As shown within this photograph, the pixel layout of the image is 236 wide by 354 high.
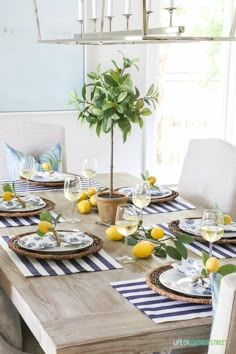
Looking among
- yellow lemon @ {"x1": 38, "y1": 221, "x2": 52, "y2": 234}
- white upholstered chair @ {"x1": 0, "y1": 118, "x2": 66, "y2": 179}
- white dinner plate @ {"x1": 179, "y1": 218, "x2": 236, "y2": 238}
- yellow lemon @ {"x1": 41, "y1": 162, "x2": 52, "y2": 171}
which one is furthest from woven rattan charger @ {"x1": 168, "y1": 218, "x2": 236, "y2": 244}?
white upholstered chair @ {"x1": 0, "y1": 118, "x2": 66, "y2": 179}

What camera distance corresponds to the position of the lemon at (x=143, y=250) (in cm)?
195

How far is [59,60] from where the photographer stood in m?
4.01

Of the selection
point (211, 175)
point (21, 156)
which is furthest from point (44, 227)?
point (21, 156)

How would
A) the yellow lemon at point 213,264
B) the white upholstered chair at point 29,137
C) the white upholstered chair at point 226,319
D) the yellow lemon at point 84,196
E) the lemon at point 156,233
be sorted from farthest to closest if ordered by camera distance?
1. the white upholstered chair at point 29,137
2. the yellow lemon at point 84,196
3. the lemon at point 156,233
4. the yellow lemon at point 213,264
5. the white upholstered chair at point 226,319

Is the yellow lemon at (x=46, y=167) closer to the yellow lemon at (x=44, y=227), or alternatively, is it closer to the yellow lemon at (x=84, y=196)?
the yellow lemon at (x=84, y=196)

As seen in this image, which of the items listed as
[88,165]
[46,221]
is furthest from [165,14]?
[46,221]

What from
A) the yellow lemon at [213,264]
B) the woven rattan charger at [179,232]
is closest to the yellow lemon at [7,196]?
the woven rattan charger at [179,232]

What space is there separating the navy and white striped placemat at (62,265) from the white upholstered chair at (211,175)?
2.95 feet

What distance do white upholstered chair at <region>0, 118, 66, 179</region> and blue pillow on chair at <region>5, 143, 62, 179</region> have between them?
0.19ft

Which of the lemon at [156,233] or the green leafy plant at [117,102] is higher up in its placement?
the green leafy plant at [117,102]

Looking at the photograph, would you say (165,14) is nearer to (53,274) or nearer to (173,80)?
(173,80)

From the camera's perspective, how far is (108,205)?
2.30m

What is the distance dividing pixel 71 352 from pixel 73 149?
2.90 meters

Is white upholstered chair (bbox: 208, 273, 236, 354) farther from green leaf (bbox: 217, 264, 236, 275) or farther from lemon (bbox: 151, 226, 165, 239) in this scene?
lemon (bbox: 151, 226, 165, 239)
